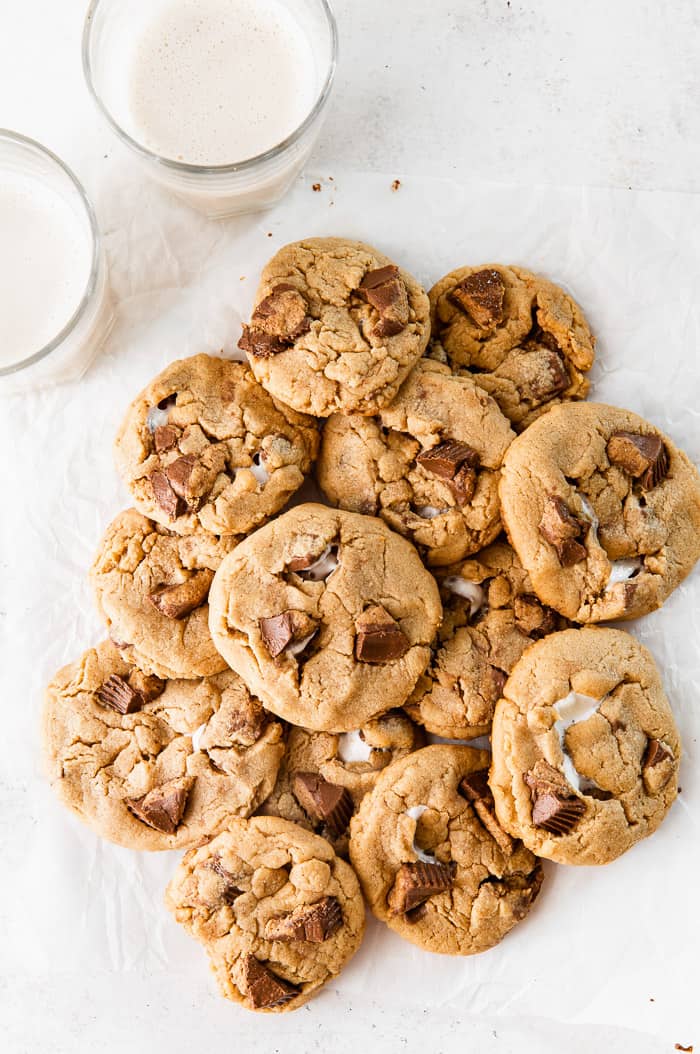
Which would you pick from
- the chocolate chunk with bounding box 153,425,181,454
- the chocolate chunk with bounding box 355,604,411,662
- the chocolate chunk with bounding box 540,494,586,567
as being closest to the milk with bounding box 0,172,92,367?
the chocolate chunk with bounding box 153,425,181,454

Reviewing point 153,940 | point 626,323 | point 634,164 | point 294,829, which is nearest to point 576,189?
point 634,164

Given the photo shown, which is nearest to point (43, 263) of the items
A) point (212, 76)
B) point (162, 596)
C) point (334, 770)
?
point (212, 76)

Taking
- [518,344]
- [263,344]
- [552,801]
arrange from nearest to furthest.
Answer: [552,801], [263,344], [518,344]

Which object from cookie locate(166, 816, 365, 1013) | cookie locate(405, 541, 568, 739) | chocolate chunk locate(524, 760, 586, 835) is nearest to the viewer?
chocolate chunk locate(524, 760, 586, 835)

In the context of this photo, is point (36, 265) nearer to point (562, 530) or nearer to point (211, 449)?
point (211, 449)

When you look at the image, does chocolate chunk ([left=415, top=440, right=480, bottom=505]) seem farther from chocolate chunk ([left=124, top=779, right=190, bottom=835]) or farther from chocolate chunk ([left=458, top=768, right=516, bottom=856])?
chocolate chunk ([left=124, top=779, right=190, bottom=835])

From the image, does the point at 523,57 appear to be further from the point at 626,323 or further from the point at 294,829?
the point at 294,829

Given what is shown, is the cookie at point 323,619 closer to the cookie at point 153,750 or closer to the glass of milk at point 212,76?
the cookie at point 153,750
